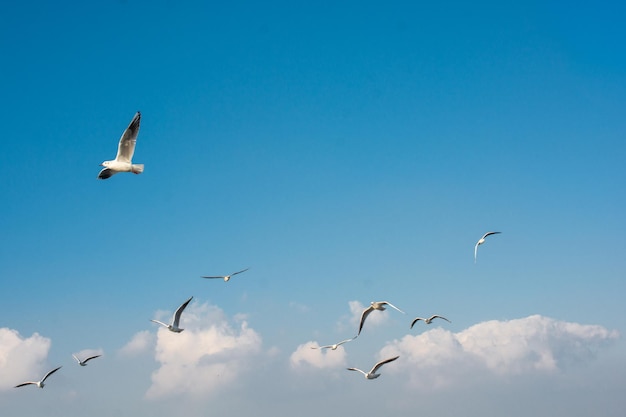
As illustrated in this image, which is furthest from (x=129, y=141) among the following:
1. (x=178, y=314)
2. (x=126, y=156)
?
(x=178, y=314)

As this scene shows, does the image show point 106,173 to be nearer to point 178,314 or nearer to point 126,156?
point 126,156

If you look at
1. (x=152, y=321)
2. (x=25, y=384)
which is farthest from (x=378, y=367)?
(x=25, y=384)

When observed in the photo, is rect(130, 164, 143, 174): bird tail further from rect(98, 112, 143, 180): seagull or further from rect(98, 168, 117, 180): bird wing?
rect(98, 168, 117, 180): bird wing

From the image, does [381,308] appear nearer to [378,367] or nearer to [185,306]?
[378,367]

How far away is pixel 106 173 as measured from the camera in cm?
5234

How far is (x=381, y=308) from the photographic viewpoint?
61500 millimetres

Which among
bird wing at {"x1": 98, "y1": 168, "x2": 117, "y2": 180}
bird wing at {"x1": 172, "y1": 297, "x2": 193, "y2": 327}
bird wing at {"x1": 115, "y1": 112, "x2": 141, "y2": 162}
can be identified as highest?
bird wing at {"x1": 115, "y1": 112, "x2": 141, "y2": 162}

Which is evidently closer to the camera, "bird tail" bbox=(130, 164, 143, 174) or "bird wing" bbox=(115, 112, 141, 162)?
"bird wing" bbox=(115, 112, 141, 162)

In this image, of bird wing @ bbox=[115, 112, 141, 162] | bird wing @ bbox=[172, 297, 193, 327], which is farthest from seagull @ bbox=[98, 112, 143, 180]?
bird wing @ bbox=[172, 297, 193, 327]

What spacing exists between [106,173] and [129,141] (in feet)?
10.6

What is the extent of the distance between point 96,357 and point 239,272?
65.3 ft

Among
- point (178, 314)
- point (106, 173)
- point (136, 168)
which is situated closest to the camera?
point (136, 168)

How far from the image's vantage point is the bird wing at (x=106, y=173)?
5200 centimetres

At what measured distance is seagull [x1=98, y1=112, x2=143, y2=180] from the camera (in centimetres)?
5069
